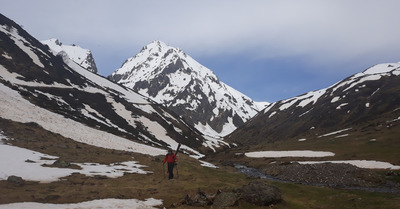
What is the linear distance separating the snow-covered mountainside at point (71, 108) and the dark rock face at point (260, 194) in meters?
43.7

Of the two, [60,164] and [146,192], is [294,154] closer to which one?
[146,192]

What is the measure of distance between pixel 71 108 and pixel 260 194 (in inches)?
3145

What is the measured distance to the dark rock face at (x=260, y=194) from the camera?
78.5 feet

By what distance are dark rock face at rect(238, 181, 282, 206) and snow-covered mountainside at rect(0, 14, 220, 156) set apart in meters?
43.7

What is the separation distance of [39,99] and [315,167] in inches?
2888

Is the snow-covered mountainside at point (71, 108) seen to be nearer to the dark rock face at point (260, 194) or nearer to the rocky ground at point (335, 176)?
the rocky ground at point (335, 176)

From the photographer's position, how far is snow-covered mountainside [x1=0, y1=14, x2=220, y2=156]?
2510 inches

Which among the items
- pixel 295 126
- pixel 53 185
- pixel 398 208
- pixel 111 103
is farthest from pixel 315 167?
pixel 295 126

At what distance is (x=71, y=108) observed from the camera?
89750 mm

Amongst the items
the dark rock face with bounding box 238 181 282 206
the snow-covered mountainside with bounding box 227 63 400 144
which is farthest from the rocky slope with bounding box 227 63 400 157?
the dark rock face with bounding box 238 181 282 206

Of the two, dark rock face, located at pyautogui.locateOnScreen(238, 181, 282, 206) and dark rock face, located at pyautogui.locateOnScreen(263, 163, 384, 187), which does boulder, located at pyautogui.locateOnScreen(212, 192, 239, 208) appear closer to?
dark rock face, located at pyautogui.locateOnScreen(238, 181, 282, 206)

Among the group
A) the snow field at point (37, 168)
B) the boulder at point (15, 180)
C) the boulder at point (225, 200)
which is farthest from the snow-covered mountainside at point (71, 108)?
the boulder at point (225, 200)

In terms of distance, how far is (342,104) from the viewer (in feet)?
514

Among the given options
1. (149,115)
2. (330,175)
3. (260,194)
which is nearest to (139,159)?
(260,194)
